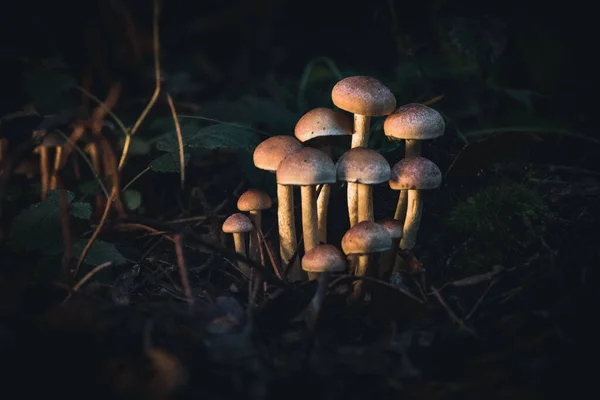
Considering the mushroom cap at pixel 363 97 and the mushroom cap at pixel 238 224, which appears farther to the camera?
the mushroom cap at pixel 238 224

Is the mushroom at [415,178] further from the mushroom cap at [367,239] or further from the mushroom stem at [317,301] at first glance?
the mushroom stem at [317,301]

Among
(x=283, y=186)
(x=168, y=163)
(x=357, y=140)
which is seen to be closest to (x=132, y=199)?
(x=168, y=163)

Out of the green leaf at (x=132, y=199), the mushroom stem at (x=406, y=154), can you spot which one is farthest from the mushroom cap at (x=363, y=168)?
the green leaf at (x=132, y=199)

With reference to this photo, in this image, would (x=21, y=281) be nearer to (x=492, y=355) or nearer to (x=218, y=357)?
(x=218, y=357)

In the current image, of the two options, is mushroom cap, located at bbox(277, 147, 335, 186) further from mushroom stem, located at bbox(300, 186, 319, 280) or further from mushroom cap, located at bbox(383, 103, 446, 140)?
mushroom cap, located at bbox(383, 103, 446, 140)

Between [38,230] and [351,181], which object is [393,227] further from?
[38,230]

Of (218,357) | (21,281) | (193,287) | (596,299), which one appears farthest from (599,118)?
(21,281)
